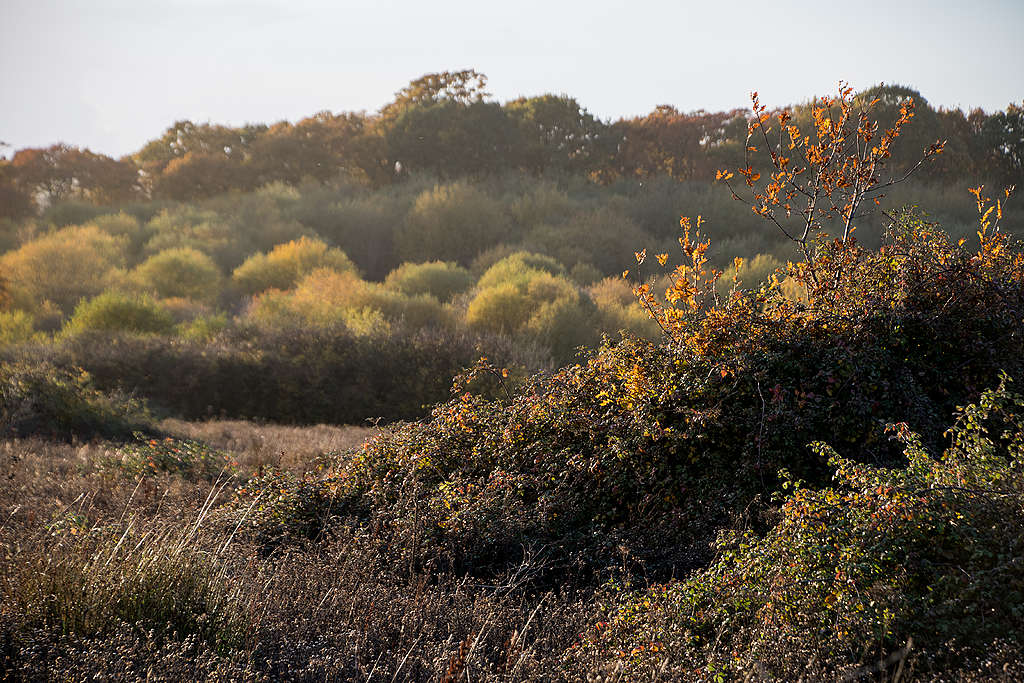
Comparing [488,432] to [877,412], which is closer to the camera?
[877,412]

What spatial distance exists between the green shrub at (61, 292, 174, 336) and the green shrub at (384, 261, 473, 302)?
15.0ft

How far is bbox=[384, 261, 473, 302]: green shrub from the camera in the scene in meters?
15.2

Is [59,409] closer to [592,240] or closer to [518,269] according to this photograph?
[518,269]

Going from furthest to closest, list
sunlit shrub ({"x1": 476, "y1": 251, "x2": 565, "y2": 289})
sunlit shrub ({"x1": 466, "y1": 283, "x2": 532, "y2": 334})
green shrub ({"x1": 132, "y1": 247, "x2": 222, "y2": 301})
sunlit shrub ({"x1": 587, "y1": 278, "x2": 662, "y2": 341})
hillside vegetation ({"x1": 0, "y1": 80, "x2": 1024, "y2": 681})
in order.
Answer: green shrub ({"x1": 132, "y1": 247, "x2": 222, "y2": 301})
sunlit shrub ({"x1": 476, "y1": 251, "x2": 565, "y2": 289})
sunlit shrub ({"x1": 466, "y1": 283, "x2": 532, "y2": 334})
sunlit shrub ({"x1": 587, "y1": 278, "x2": 662, "y2": 341})
hillside vegetation ({"x1": 0, "y1": 80, "x2": 1024, "y2": 681})

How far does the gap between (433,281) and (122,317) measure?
612 centimetres

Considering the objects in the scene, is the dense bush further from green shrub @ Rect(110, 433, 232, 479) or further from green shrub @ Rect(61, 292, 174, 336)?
green shrub @ Rect(110, 433, 232, 479)

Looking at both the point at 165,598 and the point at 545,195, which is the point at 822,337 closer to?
the point at 165,598

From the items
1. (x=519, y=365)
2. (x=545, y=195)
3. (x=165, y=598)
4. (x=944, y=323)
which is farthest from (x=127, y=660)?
(x=545, y=195)

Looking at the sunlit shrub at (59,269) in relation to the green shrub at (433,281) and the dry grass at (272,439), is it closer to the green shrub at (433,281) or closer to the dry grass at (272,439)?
the green shrub at (433,281)

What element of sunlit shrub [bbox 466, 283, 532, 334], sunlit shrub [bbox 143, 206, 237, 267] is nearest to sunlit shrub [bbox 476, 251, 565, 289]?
sunlit shrub [bbox 466, 283, 532, 334]

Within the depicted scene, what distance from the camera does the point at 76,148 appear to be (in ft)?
84.3

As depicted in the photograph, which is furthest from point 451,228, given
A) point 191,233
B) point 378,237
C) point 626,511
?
point 626,511

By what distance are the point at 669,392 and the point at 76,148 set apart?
2798cm

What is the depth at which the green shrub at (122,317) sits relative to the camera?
12.8 m
